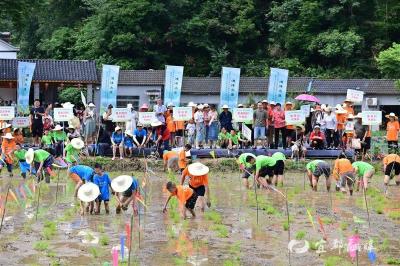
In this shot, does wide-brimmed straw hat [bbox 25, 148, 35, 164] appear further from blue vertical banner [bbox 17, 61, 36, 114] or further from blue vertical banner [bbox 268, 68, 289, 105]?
blue vertical banner [bbox 268, 68, 289, 105]

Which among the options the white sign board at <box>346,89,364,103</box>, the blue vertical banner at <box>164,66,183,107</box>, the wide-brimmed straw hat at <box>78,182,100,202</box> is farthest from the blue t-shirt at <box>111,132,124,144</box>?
the wide-brimmed straw hat at <box>78,182,100,202</box>

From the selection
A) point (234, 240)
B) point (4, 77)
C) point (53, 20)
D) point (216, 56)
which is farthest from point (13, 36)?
point (234, 240)

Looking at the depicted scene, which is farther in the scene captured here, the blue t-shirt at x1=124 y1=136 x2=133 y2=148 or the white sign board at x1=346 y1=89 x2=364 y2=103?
the white sign board at x1=346 y1=89 x2=364 y2=103

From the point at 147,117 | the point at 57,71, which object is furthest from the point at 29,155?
the point at 57,71

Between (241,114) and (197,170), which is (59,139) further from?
(197,170)

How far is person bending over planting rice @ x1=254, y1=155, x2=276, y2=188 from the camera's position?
2038cm

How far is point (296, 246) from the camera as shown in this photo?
45.6 feet

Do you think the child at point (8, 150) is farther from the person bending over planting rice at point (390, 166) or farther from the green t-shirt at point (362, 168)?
the person bending over planting rice at point (390, 166)

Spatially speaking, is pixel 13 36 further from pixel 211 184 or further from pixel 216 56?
pixel 211 184

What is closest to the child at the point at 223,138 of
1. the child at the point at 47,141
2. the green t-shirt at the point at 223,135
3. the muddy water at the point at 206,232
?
the green t-shirt at the point at 223,135

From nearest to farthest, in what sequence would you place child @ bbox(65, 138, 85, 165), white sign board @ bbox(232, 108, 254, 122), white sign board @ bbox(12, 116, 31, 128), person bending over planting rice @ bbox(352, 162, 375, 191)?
1. person bending over planting rice @ bbox(352, 162, 375, 191)
2. child @ bbox(65, 138, 85, 165)
3. white sign board @ bbox(232, 108, 254, 122)
4. white sign board @ bbox(12, 116, 31, 128)

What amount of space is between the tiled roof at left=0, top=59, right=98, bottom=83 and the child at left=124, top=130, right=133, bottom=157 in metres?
11.9

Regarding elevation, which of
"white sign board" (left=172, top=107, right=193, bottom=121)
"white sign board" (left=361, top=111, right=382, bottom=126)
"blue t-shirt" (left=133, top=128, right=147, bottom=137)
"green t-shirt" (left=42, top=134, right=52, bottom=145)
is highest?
"white sign board" (left=361, top=111, right=382, bottom=126)

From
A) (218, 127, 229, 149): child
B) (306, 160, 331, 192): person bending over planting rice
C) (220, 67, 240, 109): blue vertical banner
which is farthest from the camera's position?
(220, 67, 240, 109): blue vertical banner
